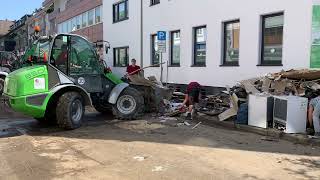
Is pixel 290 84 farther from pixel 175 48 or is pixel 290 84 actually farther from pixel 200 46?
pixel 175 48

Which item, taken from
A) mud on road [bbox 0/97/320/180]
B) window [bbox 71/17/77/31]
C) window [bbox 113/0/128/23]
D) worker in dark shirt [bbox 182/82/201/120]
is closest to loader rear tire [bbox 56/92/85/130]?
mud on road [bbox 0/97/320/180]

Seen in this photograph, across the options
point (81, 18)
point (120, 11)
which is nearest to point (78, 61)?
point (120, 11)

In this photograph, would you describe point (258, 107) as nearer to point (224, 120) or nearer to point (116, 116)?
point (224, 120)

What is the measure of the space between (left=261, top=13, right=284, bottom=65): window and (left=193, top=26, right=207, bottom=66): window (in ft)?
11.3

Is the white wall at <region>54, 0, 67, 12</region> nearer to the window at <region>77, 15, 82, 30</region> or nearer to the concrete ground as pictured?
the window at <region>77, 15, 82, 30</region>

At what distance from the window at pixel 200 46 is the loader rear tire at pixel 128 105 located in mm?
5003

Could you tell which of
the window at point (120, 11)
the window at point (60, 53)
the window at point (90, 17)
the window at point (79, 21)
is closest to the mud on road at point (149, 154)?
the window at point (60, 53)

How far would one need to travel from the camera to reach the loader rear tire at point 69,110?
11.3 m

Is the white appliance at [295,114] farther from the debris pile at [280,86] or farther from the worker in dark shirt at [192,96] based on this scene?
the worker in dark shirt at [192,96]

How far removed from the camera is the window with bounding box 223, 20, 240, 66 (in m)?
15.9

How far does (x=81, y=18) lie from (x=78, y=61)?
902 inches

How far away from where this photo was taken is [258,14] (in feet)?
47.6

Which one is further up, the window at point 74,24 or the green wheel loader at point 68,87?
the window at point 74,24

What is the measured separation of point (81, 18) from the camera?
34.5 meters
